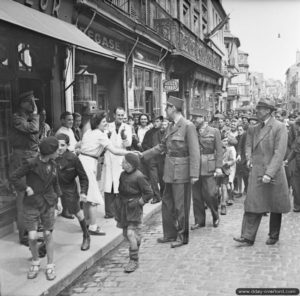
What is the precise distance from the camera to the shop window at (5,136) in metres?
6.12

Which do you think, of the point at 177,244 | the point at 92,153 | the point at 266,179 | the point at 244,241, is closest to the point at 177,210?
the point at 177,244

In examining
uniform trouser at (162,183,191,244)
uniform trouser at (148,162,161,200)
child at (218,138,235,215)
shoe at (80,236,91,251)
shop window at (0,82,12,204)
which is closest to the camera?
shoe at (80,236,91,251)

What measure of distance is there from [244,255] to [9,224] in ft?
10.6

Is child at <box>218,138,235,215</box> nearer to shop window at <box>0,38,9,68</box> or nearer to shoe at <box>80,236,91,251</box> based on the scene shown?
shoe at <box>80,236,91,251</box>

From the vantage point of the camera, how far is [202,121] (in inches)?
262

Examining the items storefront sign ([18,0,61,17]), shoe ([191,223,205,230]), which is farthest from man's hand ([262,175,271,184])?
storefront sign ([18,0,61,17])

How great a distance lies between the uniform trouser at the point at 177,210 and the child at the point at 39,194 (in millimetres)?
1759

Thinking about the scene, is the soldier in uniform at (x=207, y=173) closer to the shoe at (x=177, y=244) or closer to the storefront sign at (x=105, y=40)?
the shoe at (x=177, y=244)

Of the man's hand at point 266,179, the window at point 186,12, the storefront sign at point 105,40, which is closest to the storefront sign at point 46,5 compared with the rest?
the storefront sign at point 105,40

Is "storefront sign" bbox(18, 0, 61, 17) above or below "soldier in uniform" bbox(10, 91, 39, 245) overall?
above

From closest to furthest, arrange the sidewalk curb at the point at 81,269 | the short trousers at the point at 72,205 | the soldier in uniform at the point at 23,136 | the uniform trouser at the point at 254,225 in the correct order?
1. the sidewalk curb at the point at 81,269
2. the short trousers at the point at 72,205
3. the soldier in uniform at the point at 23,136
4. the uniform trouser at the point at 254,225

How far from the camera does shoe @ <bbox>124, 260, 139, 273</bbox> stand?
15.1 feet

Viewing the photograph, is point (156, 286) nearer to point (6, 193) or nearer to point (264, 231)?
point (264, 231)

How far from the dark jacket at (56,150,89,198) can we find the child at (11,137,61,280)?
61 centimetres
